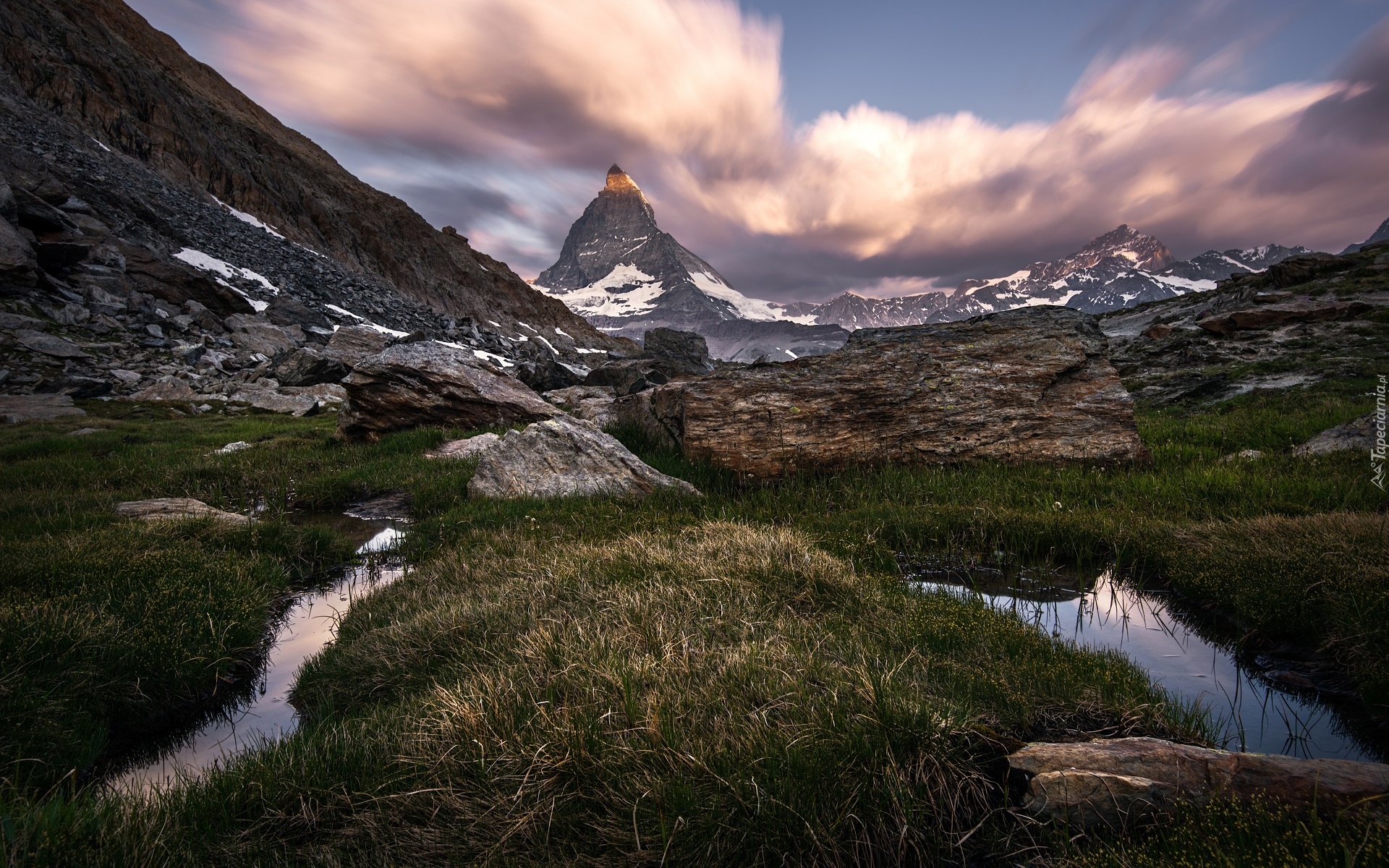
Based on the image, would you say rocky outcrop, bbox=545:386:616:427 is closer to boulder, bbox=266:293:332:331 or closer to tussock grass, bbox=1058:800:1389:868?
tussock grass, bbox=1058:800:1389:868

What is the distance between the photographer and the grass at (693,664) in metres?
2.52

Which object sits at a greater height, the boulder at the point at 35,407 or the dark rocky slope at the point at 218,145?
the dark rocky slope at the point at 218,145

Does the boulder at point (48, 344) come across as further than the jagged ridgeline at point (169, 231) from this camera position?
No

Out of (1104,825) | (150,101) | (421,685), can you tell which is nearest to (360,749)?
(421,685)

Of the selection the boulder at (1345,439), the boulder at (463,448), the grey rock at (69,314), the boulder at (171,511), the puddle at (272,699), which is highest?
the boulder at (1345,439)

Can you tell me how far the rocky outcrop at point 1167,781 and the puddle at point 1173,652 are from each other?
1033mm

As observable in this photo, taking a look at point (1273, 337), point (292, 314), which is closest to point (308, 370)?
point (292, 314)

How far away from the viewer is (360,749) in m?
3.21

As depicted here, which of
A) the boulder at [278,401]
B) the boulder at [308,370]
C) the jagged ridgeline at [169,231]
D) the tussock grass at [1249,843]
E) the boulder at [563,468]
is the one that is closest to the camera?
the tussock grass at [1249,843]

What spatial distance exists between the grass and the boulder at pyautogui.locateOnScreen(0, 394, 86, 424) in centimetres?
1462

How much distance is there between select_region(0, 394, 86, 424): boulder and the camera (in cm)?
1816

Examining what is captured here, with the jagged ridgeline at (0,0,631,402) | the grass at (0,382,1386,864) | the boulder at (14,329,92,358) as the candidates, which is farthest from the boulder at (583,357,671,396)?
the boulder at (14,329,92,358)

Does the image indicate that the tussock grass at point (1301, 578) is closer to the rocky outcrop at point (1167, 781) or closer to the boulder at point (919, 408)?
the rocky outcrop at point (1167, 781)

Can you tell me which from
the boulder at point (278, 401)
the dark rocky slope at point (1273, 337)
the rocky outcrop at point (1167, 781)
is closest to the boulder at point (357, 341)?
the boulder at point (278, 401)
